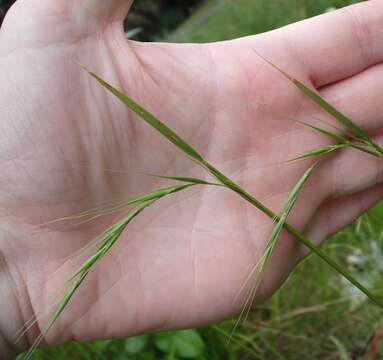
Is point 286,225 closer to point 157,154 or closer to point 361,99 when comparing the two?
point 157,154

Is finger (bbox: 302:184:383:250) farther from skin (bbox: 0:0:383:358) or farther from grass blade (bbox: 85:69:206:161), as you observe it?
grass blade (bbox: 85:69:206:161)

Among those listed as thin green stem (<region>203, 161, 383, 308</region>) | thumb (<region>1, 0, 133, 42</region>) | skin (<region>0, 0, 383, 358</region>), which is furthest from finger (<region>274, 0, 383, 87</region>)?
thin green stem (<region>203, 161, 383, 308</region>)

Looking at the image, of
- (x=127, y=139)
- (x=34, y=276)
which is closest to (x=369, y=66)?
(x=127, y=139)

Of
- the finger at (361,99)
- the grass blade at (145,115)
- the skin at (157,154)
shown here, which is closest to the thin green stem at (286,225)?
the grass blade at (145,115)

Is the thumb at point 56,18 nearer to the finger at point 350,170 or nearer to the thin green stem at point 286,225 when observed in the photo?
the thin green stem at point 286,225

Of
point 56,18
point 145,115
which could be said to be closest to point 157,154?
point 56,18

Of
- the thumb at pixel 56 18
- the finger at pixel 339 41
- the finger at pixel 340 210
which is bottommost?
the finger at pixel 340 210

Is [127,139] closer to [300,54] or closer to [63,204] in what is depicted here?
[63,204]
